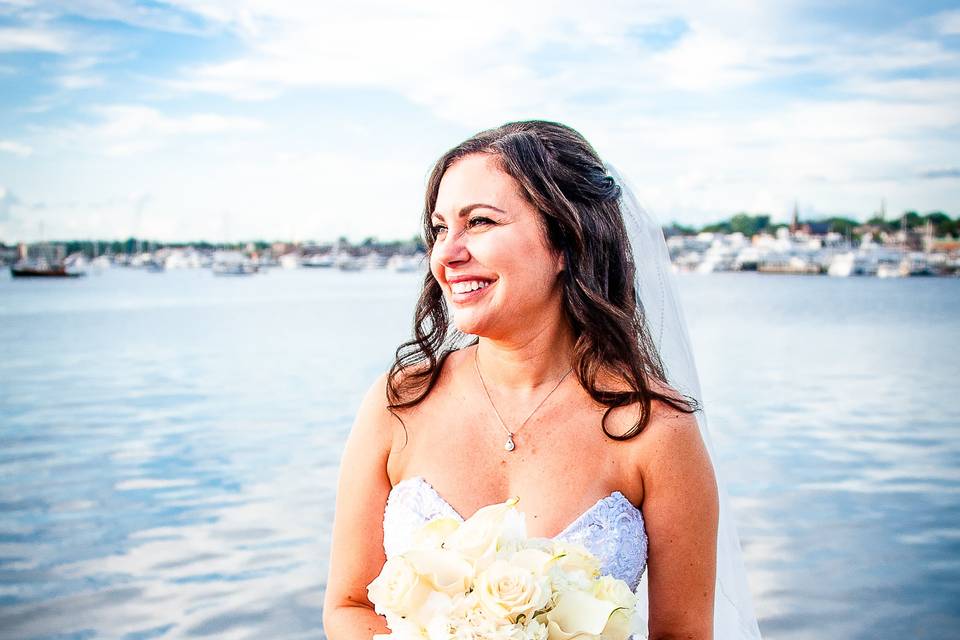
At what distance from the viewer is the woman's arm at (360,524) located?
2406mm

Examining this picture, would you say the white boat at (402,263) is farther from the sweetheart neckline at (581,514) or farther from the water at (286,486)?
the sweetheart neckline at (581,514)

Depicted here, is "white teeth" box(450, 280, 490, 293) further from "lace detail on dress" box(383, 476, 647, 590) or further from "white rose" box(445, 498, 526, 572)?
"white rose" box(445, 498, 526, 572)

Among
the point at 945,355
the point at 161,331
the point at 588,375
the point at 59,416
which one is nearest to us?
the point at 588,375

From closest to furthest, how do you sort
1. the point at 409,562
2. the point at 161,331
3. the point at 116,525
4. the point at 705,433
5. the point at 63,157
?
the point at 409,562
the point at 705,433
the point at 116,525
the point at 161,331
the point at 63,157

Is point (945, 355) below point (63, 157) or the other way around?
below

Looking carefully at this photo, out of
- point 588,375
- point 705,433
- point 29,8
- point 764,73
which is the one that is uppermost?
point 29,8

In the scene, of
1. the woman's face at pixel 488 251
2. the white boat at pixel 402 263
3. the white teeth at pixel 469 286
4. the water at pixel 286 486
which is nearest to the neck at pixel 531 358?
the woman's face at pixel 488 251

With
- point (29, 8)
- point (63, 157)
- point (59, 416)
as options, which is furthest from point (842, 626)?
point (63, 157)

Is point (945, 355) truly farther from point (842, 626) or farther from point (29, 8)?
point (29, 8)

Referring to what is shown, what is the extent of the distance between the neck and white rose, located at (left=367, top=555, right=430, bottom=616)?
95 cm

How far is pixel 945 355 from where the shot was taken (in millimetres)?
23328

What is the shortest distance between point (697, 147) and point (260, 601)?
232 ft

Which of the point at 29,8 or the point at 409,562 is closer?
the point at 409,562

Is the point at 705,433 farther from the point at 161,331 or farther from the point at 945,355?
the point at 161,331
